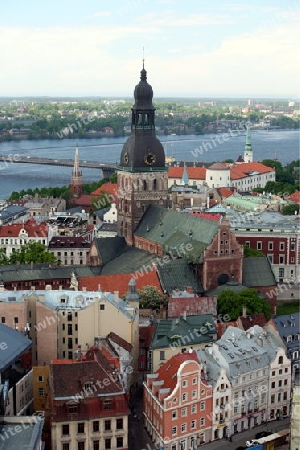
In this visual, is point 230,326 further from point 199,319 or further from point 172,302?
point 172,302

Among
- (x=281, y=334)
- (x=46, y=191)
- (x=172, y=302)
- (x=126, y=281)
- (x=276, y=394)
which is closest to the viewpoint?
(x=276, y=394)

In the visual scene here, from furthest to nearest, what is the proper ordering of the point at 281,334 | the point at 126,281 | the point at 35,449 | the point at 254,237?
the point at 254,237 < the point at 126,281 < the point at 281,334 < the point at 35,449

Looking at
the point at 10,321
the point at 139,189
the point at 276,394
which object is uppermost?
the point at 139,189

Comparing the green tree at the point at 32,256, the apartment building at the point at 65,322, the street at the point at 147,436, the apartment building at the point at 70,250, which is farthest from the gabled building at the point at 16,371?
the apartment building at the point at 70,250

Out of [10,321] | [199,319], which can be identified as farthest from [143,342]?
[10,321]

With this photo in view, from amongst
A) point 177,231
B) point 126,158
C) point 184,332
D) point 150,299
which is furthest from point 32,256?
point 184,332

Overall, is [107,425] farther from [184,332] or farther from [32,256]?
[32,256]

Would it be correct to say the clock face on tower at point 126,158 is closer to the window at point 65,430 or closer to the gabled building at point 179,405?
the gabled building at point 179,405
